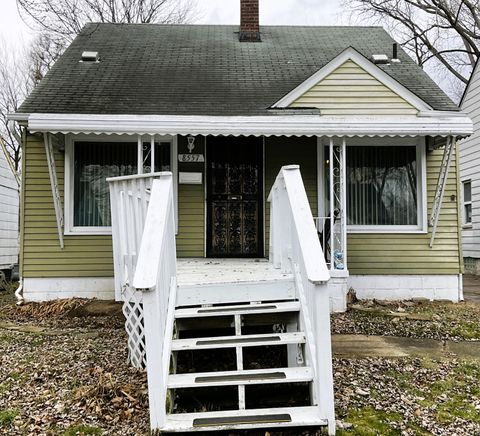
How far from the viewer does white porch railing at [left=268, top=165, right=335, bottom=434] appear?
2.47m

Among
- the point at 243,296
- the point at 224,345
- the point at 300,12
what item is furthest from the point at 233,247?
the point at 300,12

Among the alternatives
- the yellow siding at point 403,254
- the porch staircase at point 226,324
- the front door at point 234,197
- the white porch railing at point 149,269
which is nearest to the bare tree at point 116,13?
the front door at point 234,197

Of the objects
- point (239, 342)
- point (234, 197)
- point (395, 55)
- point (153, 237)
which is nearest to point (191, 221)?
point (234, 197)

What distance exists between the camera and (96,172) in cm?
692

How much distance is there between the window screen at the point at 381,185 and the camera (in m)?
7.00

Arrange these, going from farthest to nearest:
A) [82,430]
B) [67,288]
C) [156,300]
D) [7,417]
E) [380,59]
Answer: [380,59] < [67,288] < [7,417] < [82,430] < [156,300]

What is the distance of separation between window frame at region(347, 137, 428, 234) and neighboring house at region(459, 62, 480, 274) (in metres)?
4.66

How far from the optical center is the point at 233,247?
7.13 metres

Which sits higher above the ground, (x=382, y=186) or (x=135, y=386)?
(x=382, y=186)

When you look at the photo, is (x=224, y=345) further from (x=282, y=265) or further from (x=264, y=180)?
(x=264, y=180)

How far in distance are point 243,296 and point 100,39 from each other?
7972mm

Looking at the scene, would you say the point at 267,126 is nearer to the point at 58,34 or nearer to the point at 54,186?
the point at 54,186

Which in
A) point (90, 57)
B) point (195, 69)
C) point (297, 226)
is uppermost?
point (90, 57)

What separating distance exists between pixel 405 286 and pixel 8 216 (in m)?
9.37
